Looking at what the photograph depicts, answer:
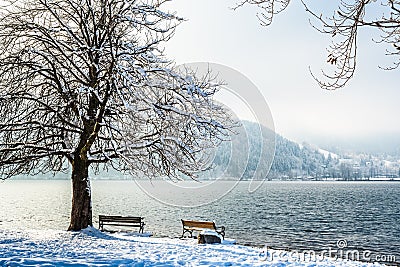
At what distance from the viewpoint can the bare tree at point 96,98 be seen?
41.1 feet

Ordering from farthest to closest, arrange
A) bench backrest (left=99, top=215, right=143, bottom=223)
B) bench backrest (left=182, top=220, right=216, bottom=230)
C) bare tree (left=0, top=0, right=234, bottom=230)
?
bench backrest (left=99, top=215, right=143, bottom=223) → bench backrest (left=182, top=220, right=216, bottom=230) → bare tree (left=0, top=0, right=234, bottom=230)

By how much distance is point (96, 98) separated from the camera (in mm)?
12508

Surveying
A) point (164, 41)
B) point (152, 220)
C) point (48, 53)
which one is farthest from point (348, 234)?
point (48, 53)

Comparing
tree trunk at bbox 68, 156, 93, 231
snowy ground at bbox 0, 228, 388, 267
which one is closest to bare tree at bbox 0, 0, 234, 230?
tree trunk at bbox 68, 156, 93, 231

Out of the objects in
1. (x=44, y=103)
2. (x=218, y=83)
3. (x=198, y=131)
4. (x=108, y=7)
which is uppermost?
(x=108, y=7)

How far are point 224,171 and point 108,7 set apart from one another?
21.5ft

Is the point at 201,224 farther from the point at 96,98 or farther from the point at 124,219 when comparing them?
the point at 96,98

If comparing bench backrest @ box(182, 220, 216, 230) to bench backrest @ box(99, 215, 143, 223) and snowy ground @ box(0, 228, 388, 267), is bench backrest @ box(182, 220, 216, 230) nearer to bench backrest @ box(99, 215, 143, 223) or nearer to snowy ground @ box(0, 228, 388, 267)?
bench backrest @ box(99, 215, 143, 223)

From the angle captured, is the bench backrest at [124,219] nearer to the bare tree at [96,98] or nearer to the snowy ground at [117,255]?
the bare tree at [96,98]

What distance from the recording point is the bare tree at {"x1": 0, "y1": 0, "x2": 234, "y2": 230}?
12.5 m

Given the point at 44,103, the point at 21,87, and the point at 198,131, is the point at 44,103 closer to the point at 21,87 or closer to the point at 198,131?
the point at 21,87

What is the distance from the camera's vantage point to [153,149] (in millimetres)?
13844

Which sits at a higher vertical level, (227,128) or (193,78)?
(193,78)

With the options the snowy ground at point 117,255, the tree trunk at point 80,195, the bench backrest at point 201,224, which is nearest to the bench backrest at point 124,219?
the bench backrest at point 201,224
